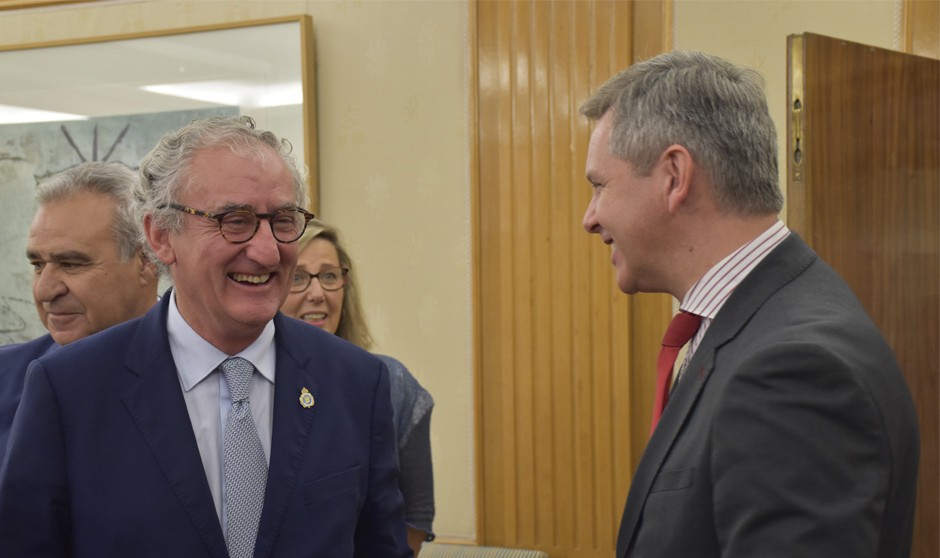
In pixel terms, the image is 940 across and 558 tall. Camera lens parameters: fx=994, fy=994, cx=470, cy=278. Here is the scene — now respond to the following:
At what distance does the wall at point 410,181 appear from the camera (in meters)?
4.30

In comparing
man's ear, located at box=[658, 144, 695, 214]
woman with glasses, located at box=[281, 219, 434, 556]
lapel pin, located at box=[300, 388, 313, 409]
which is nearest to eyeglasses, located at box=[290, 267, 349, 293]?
woman with glasses, located at box=[281, 219, 434, 556]

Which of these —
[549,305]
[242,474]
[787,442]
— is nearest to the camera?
[787,442]

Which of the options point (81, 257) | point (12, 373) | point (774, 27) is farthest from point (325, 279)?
point (774, 27)

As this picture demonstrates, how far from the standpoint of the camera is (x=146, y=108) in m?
4.61

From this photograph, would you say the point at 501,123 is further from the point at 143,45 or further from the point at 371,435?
the point at 371,435

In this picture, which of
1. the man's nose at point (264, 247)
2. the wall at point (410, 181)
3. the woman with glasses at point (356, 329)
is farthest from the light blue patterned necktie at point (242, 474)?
the wall at point (410, 181)

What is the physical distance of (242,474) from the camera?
5.49 ft

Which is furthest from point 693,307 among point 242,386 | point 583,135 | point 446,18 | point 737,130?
point 446,18

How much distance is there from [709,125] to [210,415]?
97cm

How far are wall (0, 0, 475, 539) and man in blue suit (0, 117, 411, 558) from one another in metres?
2.43

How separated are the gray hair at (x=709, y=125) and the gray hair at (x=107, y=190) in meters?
1.20

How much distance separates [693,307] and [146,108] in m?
3.63

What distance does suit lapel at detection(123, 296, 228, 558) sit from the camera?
1610 mm

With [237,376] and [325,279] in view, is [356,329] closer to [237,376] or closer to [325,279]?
[325,279]
